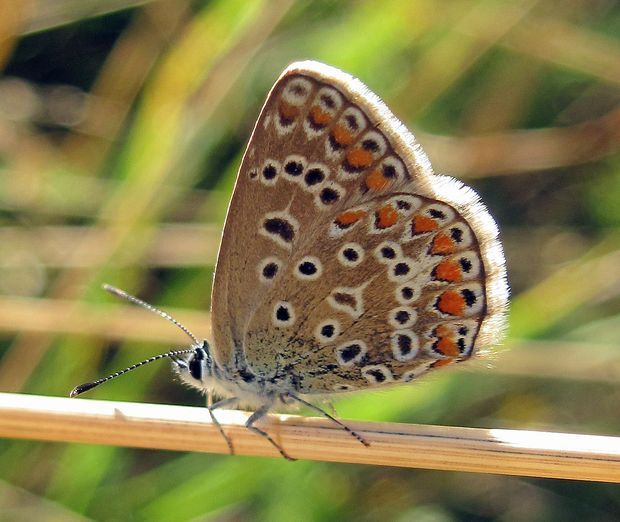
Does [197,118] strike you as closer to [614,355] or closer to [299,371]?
[299,371]

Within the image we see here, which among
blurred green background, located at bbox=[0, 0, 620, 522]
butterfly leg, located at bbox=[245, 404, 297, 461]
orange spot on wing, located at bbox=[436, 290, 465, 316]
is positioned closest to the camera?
butterfly leg, located at bbox=[245, 404, 297, 461]

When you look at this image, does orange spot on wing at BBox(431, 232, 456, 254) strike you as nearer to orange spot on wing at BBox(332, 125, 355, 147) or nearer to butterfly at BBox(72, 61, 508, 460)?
butterfly at BBox(72, 61, 508, 460)

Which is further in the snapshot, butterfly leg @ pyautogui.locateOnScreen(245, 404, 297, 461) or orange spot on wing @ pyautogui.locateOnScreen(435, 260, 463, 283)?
orange spot on wing @ pyautogui.locateOnScreen(435, 260, 463, 283)

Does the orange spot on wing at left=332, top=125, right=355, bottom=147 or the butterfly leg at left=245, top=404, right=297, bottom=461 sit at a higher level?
the orange spot on wing at left=332, top=125, right=355, bottom=147

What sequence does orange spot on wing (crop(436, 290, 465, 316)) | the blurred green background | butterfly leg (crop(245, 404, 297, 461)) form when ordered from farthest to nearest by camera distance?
the blurred green background
orange spot on wing (crop(436, 290, 465, 316))
butterfly leg (crop(245, 404, 297, 461))

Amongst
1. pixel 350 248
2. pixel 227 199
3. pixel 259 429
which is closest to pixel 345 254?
pixel 350 248

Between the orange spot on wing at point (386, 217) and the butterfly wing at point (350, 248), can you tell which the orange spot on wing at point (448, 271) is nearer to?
the butterfly wing at point (350, 248)

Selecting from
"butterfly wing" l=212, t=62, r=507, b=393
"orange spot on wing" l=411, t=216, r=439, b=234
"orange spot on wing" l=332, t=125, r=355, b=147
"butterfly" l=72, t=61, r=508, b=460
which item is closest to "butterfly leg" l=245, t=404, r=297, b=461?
"butterfly" l=72, t=61, r=508, b=460

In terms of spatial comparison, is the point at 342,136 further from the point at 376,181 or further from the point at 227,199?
the point at 227,199

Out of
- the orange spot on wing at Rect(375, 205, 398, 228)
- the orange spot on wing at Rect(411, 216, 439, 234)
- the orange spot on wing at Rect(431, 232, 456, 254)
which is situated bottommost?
the orange spot on wing at Rect(431, 232, 456, 254)

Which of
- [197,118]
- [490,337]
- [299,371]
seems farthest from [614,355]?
[197,118]
